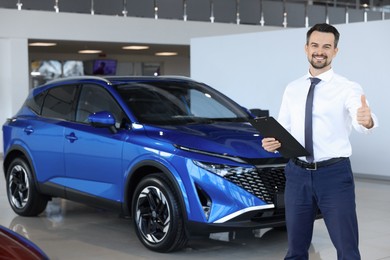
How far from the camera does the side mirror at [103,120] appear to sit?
20.4ft

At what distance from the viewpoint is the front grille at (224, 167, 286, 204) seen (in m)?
5.51

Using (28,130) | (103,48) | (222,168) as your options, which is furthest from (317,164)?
(103,48)

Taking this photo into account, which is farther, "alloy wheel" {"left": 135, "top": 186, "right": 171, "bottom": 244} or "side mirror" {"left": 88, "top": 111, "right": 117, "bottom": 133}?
"side mirror" {"left": 88, "top": 111, "right": 117, "bottom": 133}

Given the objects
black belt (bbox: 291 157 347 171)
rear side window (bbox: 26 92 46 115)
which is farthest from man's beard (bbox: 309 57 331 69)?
rear side window (bbox: 26 92 46 115)

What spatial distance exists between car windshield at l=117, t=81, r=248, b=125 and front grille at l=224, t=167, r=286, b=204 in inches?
41.6

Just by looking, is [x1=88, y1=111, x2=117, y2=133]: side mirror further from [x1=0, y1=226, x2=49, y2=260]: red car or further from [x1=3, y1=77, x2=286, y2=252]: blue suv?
[x1=0, y1=226, x2=49, y2=260]: red car

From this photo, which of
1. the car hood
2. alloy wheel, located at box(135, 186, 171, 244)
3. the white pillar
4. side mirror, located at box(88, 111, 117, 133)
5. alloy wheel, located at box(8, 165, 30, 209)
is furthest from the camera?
the white pillar

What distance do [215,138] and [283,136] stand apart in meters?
2.13

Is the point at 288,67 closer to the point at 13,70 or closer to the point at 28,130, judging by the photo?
the point at 28,130

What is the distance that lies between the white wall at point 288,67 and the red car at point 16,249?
334 inches

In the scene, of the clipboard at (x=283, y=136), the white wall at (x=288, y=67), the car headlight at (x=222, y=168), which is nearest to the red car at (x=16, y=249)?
the clipboard at (x=283, y=136)

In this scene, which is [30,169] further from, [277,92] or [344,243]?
[277,92]

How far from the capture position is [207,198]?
5500 millimetres

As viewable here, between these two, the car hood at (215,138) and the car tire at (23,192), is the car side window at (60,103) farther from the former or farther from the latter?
the car hood at (215,138)
